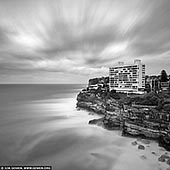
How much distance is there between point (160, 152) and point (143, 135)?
13.1ft

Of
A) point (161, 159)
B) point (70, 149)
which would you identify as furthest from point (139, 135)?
point (70, 149)

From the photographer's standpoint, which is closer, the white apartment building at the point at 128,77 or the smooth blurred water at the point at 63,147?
the smooth blurred water at the point at 63,147

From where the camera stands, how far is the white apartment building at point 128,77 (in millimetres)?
34344

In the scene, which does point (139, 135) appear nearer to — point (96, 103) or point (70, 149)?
point (70, 149)

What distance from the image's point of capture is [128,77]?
36.1 meters

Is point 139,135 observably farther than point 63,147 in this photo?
Yes

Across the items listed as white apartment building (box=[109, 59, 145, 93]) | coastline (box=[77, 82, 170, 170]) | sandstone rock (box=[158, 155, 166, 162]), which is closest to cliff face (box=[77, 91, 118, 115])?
coastline (box=[77, 82, 170, 170])

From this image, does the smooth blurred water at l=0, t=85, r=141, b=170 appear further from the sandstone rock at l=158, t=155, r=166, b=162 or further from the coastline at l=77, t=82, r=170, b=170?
the sandstone rock at l=158, t=155, r=166, b=162

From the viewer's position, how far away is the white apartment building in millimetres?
34344

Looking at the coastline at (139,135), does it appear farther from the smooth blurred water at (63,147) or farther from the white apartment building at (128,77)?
the white apartment building at (128,77)

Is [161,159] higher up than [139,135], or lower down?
lower down

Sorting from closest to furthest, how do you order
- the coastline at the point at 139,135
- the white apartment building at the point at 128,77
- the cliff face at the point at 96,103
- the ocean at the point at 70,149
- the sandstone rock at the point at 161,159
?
the sandstone rock at the point at 161,159
the ocean at the point at 70,149
the coastline at the point at 139,135
the cliff face at the point at 96,103
the white apartment building at the point at 128,77

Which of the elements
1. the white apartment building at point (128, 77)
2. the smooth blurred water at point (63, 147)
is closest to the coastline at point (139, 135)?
the smooth blurred water at point (63, 147)

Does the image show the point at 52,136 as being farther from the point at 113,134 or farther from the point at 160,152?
the point at 160,152
